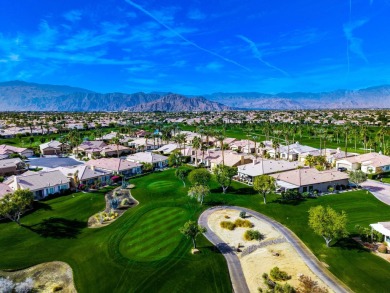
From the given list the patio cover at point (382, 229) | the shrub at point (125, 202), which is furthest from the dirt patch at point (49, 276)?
the patio cover at point (382, 229)

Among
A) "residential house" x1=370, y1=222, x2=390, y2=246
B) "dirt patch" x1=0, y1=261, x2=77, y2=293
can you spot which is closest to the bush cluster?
"residential house" x1=370, y1=222, x2=390, y2=246

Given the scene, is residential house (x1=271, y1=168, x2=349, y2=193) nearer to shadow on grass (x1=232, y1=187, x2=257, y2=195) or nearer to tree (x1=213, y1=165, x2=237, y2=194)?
shadow on grass (x1=232, y1=187, x2=257, y2=195)

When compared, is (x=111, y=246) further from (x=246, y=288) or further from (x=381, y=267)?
(x=381, y=267)

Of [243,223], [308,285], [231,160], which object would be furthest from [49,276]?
[231,160]

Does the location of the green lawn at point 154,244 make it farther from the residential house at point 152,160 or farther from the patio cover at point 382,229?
the residential house at point 152,160

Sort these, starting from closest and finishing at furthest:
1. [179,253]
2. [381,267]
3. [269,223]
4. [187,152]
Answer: [381,267] → [179,253] → [269,223] → [187,152]

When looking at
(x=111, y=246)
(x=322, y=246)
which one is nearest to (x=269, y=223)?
(x=322, y=246)

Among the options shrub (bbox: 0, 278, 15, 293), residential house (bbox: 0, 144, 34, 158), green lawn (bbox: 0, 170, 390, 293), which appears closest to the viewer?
shrub (bbox: 0, 278, 15, 293)
